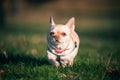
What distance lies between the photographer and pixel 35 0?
3716 cm

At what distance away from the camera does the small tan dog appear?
7406 mm

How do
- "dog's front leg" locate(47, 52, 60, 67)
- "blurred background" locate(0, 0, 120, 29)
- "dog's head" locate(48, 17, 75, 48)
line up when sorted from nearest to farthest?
"dog's head" locate(48, 17, 75, 48)
"dog's front leg" locate(47, 52, 60, 67)
"blurred background" locate(0, 0, 120, 29)

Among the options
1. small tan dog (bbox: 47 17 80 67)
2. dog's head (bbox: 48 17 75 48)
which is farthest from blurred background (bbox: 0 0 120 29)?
dog's head (bbox: 48 17 75 48)

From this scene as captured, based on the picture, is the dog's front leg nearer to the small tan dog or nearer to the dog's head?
the small tan dog

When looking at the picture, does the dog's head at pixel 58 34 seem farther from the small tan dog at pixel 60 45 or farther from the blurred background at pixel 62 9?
the blurred background at pixel 62 9

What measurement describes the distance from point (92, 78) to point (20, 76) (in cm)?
120

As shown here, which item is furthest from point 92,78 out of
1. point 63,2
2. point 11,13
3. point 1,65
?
point 63,2

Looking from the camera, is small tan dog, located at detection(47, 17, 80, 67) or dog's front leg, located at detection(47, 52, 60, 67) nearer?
small tan dog, located at detection(47, 17, 80, 67)

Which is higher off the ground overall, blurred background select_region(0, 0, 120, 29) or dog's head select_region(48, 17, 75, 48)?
dog's head select_region(48, 17, 75, 48)

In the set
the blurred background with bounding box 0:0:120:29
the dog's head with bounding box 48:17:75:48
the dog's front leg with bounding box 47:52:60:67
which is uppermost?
the dog's head with bounding box 48:17:75:48

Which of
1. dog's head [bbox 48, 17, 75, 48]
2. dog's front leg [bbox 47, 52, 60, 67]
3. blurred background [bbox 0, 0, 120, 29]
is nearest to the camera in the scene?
dog's head [bbox 48, 17, 75, 48]

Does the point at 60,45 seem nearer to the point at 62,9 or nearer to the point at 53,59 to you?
the point at 53,59

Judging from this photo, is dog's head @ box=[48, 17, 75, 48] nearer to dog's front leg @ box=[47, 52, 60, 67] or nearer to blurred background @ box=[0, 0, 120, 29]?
dog's front leg @ box=[47, 52, 60, 67]

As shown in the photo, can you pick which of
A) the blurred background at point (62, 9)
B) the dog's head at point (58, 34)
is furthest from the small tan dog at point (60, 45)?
the blurred background at point (62, 9)
